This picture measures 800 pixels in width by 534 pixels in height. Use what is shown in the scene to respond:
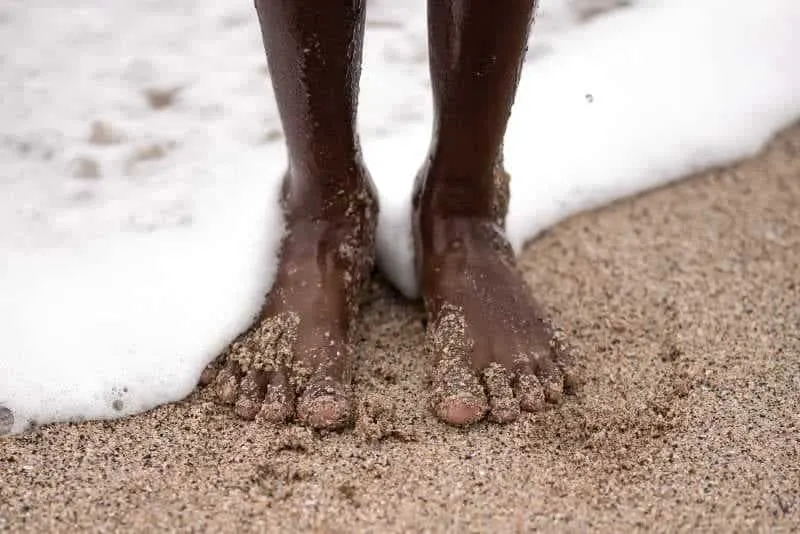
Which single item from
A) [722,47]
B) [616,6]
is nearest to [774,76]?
[722,47]

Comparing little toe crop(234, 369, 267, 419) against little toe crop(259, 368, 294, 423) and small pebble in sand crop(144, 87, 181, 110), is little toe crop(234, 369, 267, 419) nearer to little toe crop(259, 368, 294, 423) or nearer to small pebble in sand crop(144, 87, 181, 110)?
little toe crop(259, 368, 294, 423)

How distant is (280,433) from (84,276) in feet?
1.59

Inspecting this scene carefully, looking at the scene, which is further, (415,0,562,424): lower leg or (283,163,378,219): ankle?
(283,163,378,219): ankle

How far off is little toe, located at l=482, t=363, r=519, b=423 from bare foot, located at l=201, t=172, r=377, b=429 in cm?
20

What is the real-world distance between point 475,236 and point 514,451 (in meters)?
0.36

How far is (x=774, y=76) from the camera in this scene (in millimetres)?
1914

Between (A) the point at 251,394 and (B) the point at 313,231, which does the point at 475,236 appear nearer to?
(B) the point at 313,231

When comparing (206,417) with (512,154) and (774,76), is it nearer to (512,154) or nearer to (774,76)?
(512,154)

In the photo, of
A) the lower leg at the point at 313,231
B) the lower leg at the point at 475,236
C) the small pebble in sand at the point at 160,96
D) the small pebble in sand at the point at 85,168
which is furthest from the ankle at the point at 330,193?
the small pebble in sand at the point at 160,96

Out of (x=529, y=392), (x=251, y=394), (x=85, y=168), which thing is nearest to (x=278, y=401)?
(x=251, y=394)

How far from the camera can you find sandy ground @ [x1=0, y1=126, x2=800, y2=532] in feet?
3.37

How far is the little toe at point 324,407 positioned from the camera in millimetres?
1126

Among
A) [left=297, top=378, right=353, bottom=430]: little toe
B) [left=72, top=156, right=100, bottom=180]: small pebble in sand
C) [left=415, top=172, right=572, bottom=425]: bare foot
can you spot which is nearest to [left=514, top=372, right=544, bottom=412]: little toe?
[left=415, top=172, right=572, bottom=425]: bare foot

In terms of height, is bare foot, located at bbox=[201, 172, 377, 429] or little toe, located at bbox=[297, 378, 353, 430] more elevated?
bare foot, located at bbox=[201, 172, 377, 429]
